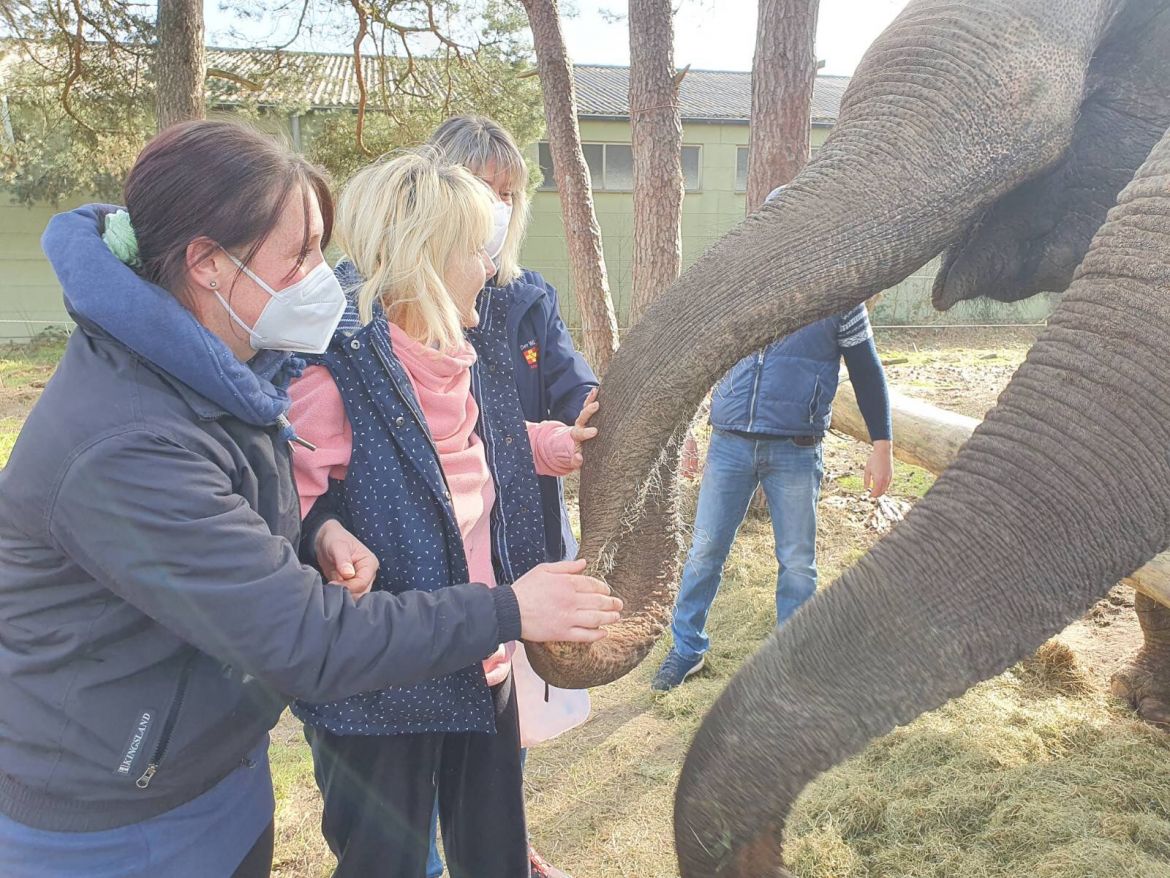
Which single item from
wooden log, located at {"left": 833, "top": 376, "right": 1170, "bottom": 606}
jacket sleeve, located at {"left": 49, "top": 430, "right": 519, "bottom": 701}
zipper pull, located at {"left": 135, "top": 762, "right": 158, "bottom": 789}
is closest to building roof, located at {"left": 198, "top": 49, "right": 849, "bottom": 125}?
jacket sleeve, located at {"left": 49, "top": 430, "right": 519, "bottom": 701}

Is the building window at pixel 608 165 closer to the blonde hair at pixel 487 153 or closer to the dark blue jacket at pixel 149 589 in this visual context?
the blonde hair at pixel 487 153

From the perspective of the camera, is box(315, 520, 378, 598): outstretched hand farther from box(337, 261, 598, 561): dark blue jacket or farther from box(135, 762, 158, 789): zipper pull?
box(337, 261, 598, 561): dark blue jacket

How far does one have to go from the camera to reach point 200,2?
7.61 meters

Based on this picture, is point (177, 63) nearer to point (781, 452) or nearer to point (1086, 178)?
point (781, 452)

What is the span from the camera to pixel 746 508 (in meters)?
4.35

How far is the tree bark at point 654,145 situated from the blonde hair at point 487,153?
3869 mm

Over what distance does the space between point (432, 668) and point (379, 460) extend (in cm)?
52

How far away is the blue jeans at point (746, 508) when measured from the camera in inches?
165

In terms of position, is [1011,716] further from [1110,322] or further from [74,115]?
[74,115]

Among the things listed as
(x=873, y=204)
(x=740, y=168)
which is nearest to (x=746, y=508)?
(x=873, y=204)

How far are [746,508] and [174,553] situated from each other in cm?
326

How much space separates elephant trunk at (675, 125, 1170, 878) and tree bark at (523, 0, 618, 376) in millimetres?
5390

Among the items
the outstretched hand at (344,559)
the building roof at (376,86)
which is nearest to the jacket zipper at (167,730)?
the outstretched hand at (344,559)

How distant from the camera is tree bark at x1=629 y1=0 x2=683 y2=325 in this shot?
6418mm
